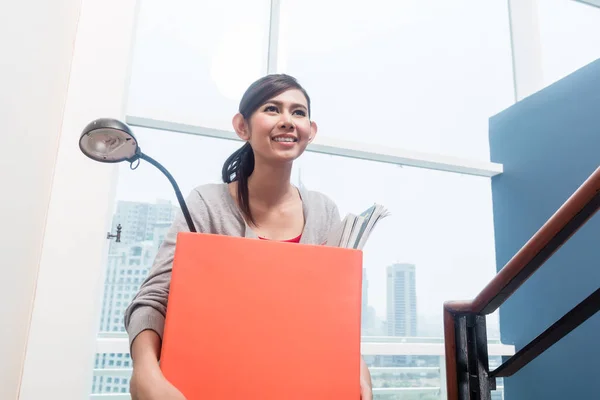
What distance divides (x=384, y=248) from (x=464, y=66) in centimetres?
115

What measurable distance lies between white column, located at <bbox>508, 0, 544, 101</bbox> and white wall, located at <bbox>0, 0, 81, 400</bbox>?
2.21m

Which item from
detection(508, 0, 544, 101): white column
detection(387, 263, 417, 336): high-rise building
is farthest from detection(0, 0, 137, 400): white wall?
detection(508, 0, 544, 101): white column

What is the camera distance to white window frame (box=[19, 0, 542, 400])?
134 cm

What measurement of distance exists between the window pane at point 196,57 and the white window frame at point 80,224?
0.12 m

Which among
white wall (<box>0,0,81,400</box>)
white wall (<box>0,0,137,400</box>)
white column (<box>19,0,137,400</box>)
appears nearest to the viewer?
white wall (<box>0,0,81,400</box>)

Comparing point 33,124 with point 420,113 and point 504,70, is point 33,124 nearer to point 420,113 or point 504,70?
point 420,113

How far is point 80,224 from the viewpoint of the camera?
1442 millimetres

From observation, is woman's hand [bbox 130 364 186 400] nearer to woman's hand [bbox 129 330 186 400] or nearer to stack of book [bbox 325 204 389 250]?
woman's hand [bbox 129 330 186 400]

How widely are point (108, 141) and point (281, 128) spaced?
41 centimetres

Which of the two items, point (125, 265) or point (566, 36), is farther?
point (566, 36)

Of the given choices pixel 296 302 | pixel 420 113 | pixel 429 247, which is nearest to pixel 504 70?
pixel 420 113

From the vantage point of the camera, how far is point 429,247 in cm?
208

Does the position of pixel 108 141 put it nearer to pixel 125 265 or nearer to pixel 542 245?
pixel 542 245

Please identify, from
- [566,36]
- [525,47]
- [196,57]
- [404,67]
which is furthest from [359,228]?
[566,36]
